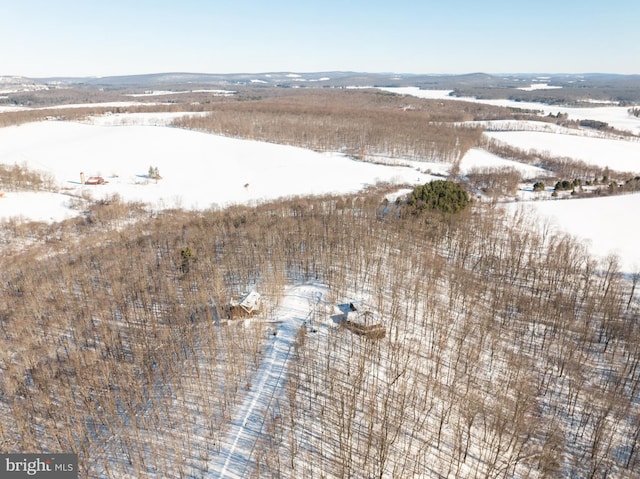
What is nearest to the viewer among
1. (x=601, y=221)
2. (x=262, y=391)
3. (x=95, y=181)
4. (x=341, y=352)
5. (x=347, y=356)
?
(x=262, y=391)

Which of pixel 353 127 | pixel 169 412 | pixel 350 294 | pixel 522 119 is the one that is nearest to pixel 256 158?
pixel 353 127

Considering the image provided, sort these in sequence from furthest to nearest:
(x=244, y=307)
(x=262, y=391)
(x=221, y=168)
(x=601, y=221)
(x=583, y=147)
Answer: (x=583, y=147), (x=221, y=168), (x=601, y=221), (x=244, y=307), (x=262, y=391)

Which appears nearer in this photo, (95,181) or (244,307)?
(244,307)

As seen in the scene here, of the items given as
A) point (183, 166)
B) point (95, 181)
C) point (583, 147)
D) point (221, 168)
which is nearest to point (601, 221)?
point (221, 168)

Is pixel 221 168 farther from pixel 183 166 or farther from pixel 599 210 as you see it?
pixel 599 210

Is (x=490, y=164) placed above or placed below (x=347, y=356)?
above

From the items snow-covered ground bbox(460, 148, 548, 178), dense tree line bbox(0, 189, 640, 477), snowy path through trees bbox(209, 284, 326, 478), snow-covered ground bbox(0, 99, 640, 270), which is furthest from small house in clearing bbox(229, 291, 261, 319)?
snow-covered ground bbox(460, 148, 548, 178)

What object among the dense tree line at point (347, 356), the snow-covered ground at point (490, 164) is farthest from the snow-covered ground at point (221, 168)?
the dense tree line at point (347, 356)

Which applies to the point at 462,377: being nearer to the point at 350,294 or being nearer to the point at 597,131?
the point at 350,294
